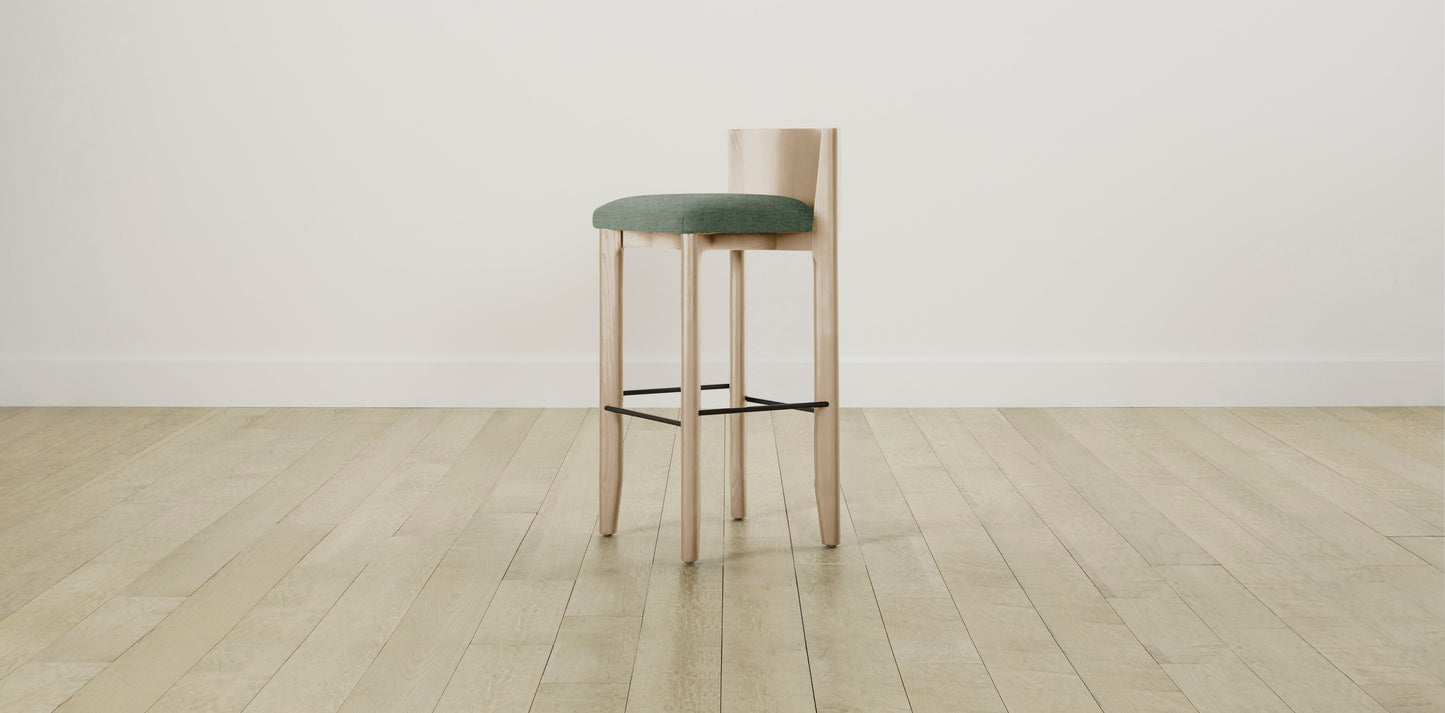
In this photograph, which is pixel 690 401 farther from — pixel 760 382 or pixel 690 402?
pixel 760 382

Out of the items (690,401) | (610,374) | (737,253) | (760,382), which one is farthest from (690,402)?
(760,382)

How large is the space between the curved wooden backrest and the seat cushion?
0.05m

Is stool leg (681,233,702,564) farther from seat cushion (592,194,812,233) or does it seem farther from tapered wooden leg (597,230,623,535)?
tapered wooden leg (597,230,623,535)

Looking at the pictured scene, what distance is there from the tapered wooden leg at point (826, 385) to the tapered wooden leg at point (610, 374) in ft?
1.13

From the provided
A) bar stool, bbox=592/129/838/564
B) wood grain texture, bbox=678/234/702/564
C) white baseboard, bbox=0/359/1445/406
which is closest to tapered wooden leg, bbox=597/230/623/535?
bar stool, bbox=592/129/838/564

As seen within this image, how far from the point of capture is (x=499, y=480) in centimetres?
262

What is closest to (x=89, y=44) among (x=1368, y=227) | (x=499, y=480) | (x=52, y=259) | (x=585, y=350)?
(x=52, y=259)

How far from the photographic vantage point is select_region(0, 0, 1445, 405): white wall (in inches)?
133

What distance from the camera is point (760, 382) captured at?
11.4ft

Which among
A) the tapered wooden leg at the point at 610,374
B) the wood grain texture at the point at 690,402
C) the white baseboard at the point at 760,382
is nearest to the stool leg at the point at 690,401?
the wood grain texture at the point at 690,402

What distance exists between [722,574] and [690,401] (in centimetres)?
29

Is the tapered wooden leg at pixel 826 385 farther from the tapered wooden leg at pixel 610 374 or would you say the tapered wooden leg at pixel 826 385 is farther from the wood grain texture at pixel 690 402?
the tapered wooden leg at pixel 610 374

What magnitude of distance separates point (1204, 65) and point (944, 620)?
2259mm

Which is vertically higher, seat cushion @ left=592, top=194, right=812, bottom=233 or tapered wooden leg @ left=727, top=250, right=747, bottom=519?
seat cushion @ left=592, top=194, right=812, bottom=233
